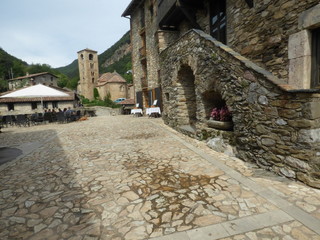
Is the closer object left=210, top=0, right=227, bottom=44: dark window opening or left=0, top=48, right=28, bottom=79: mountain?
left=210, top=0, right=227, bottom=44: dark window opening

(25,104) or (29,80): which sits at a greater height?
(29,80)

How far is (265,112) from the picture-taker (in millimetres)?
3281

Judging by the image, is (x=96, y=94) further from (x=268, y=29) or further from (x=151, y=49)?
(x=268, y=29)

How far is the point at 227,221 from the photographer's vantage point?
6.78ft

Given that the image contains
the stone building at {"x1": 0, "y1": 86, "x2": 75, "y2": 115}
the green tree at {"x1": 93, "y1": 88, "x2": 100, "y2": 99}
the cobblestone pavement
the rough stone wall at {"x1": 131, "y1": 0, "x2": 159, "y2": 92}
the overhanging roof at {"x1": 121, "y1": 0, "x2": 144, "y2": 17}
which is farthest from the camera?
the green tree at {"x1": 93, "y1": 88, "x2": 100, "y2": 99}

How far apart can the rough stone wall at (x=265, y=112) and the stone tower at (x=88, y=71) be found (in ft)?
144

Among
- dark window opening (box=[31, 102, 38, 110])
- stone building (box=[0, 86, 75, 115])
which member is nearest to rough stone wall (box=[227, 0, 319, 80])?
stone building (box=[0, 86, 75, 115])

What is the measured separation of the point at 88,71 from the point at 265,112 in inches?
1836

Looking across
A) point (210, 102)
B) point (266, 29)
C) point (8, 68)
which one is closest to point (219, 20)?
point (266, 29)

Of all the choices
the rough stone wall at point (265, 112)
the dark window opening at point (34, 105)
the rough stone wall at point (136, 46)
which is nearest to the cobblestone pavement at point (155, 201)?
the rough stone wall at point (265, 112)

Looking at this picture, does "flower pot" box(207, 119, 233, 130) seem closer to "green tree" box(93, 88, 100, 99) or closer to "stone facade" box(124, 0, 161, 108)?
"stone facade" box(124, 0, 161, 108)

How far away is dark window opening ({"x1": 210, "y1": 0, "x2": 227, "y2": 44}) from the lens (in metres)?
6.83

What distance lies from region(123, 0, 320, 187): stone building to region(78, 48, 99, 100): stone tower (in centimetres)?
4106

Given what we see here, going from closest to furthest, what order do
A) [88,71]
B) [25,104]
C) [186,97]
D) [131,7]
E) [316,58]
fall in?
[316,58], [186,97], [131,7], [25,104], [88,71]
